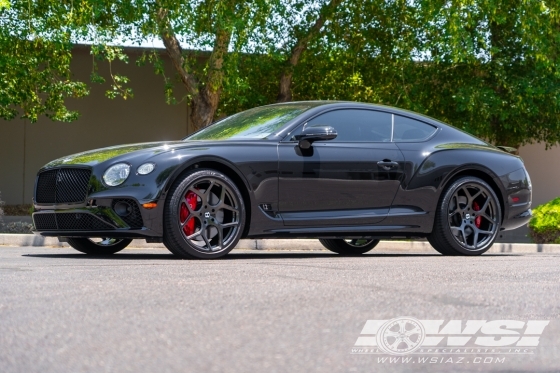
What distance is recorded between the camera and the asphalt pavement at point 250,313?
3.66 m

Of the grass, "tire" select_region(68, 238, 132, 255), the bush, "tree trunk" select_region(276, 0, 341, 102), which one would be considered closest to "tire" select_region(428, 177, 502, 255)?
"tire" select_region(68, 238, 132, 255)

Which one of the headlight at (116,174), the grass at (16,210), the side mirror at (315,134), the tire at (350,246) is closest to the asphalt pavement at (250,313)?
the headlight at (116,174)

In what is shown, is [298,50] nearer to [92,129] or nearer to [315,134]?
[92,129]

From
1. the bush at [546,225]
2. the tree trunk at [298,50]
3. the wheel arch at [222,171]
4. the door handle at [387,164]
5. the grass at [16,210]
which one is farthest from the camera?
the grass at [16,210]

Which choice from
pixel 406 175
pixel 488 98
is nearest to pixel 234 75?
pixel 488 98

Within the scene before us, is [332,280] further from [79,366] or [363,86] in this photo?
[363,86]

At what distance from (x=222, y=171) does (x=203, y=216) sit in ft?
1.46

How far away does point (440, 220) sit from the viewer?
9562 millimetres

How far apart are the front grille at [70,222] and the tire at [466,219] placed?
327cm

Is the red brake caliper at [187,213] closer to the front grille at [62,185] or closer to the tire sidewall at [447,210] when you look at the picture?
the front grille at [62,185]

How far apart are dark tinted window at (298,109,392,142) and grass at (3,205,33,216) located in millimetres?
17363

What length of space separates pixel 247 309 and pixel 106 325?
0.77m

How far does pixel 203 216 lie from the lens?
8320 millimetres

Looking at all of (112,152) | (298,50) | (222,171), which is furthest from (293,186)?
(298,50)
